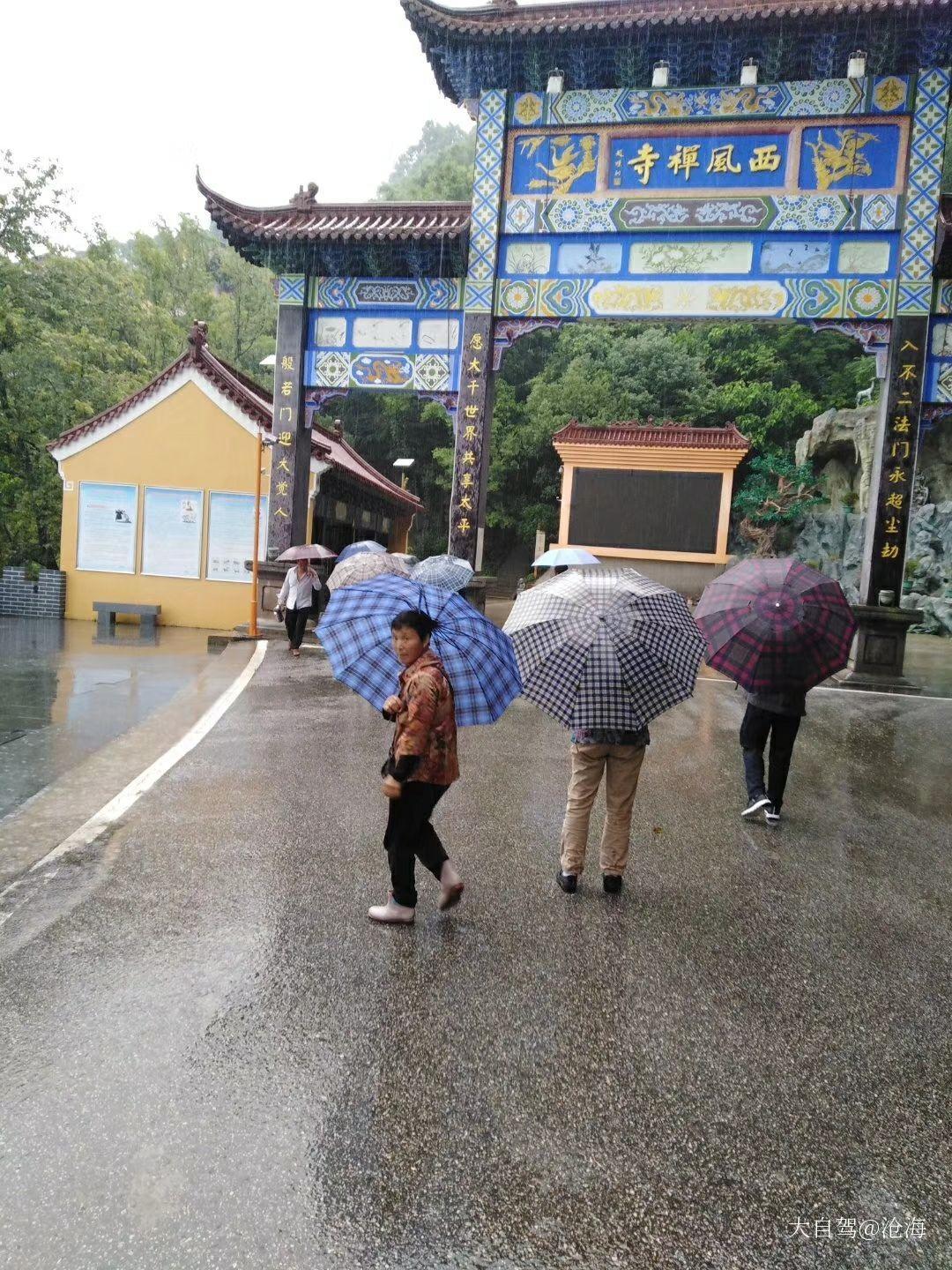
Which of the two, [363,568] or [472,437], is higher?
[472,437]

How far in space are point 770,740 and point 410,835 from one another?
282 cm

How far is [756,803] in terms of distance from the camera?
548 centimetres

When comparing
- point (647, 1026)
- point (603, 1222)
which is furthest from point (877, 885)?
point (603, 1222)

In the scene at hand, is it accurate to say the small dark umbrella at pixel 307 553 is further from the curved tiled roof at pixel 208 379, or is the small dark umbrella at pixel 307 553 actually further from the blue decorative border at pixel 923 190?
the blue decorative border at pixel 923 190

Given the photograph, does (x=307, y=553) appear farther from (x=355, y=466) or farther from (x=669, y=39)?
(x=355, y=466)

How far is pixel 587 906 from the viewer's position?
A: 4.06 m

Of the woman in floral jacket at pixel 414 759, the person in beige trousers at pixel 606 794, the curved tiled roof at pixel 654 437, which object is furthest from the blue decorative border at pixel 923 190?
the curved tiled roof at pixel 654 437

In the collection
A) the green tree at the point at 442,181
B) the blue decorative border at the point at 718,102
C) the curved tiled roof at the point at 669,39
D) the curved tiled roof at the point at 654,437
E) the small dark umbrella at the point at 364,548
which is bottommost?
the small dark umbrella at the point at 364,548

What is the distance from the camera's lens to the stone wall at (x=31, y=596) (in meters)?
18.5

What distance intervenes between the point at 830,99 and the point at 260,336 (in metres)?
30.6

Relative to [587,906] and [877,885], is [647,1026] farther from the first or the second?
[877,885]

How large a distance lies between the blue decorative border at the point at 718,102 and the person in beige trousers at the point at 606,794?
11591mm

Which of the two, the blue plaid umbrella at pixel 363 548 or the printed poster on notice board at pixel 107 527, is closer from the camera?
the blue plaid umbrella at pixel 363 548

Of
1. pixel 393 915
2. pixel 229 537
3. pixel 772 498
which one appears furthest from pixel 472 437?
pixel 772 498
